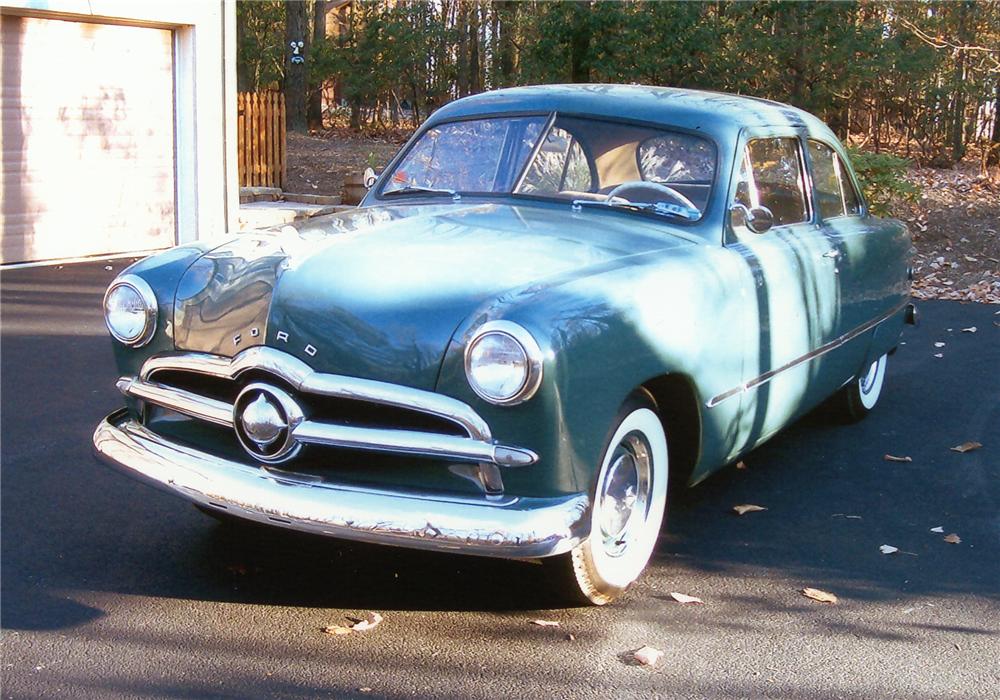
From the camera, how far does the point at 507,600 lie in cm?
407

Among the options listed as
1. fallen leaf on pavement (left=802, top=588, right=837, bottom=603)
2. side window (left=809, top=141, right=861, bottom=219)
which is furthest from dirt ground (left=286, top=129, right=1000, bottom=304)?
fallen leaf on pavement (left=802, top=588, right=837, bottom=603)

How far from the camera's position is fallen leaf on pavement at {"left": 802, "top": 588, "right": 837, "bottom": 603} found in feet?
13.6

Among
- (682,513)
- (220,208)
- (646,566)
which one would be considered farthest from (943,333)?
(220,208)

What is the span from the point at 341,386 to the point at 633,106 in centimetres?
220

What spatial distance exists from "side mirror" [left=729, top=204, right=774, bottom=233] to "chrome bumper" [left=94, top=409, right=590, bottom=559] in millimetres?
1690

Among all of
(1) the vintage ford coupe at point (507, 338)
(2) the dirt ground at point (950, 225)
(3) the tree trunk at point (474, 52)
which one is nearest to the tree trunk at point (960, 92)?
(2) the dirt ground at point (950, 225)

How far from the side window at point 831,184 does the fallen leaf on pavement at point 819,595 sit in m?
2.13

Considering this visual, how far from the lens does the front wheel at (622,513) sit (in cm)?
381

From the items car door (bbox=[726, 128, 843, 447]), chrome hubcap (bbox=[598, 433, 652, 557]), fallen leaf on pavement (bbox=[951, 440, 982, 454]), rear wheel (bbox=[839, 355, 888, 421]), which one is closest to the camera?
chrome hubcap (bbox=[598, 433, 652, 557])

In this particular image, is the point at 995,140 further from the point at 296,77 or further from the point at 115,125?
the point at 296,77

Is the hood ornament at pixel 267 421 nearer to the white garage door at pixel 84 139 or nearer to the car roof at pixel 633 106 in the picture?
the car roof at pixel 633 106

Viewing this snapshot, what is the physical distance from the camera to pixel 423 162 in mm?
5336

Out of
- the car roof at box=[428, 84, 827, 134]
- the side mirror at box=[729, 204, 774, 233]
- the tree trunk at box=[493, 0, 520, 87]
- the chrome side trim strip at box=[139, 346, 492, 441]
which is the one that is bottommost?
the chrome side trim strip at box=[139, 346, 492, 441]

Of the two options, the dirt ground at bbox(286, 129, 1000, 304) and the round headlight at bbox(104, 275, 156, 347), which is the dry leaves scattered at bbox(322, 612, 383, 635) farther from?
the dirt ground at bbox(286, 129, 1000, 304)
